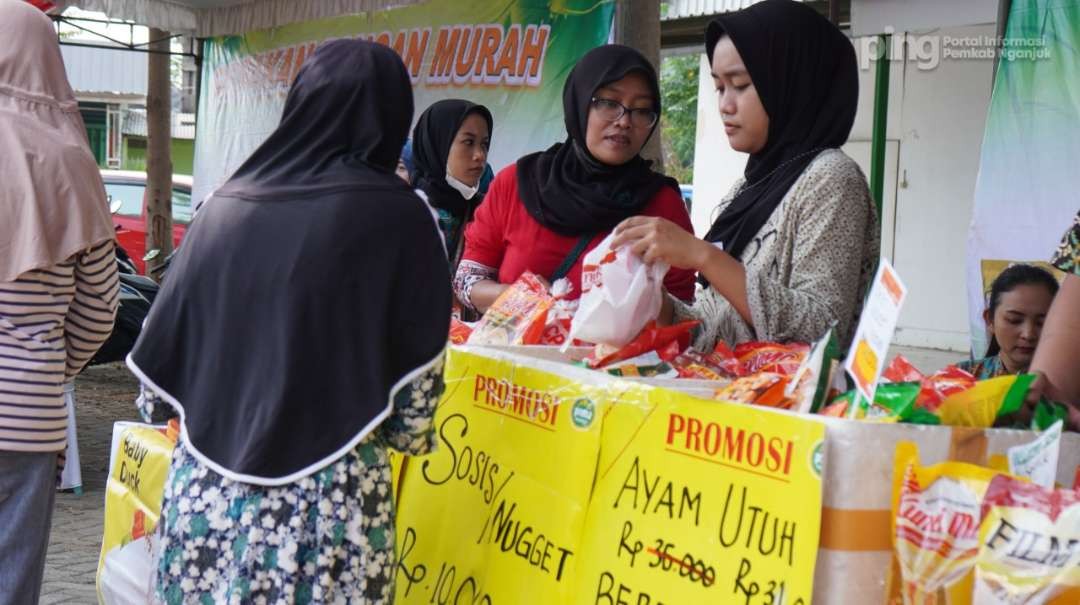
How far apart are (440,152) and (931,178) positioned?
301 inches

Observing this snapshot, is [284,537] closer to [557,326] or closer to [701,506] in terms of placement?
[701,506]

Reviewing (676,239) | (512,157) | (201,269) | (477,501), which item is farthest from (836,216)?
(512,157)

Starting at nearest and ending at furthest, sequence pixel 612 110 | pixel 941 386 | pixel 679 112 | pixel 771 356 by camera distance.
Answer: pixel 941 386 < pixel 771 356 < pixel 612 110 < pixel 679 112

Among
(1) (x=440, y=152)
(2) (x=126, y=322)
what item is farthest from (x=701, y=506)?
(2) (x=126, y=322)

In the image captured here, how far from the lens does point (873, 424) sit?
1779 millimetres

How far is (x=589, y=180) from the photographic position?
333cm

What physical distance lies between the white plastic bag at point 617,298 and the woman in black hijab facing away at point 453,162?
2.45 meters

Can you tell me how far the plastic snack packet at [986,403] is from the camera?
1.92 metres

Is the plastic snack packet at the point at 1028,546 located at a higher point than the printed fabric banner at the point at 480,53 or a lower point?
lower

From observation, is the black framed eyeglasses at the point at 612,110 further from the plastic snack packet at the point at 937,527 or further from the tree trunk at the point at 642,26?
the tree trunk at the point at 642,26

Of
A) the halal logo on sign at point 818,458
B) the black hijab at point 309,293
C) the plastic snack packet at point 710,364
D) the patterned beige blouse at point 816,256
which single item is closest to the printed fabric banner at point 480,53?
the patterned beige blouse at point 816,256

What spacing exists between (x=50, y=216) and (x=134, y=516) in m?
0.89

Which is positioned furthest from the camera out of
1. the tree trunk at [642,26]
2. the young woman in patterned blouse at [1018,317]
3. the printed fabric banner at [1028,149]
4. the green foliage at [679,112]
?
the green foliage at [679,112]

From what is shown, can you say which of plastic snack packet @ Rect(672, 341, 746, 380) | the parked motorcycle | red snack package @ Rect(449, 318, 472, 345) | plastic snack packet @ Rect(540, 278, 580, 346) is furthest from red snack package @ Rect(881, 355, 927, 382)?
the parked motorcycle
